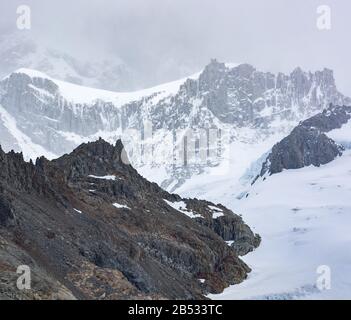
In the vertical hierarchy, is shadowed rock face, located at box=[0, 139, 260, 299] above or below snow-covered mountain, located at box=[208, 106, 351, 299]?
above

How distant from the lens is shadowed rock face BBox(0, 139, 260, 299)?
55312mm

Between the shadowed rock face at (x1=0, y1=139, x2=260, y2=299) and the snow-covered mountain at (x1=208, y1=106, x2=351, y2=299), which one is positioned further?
the snow-covered mountain at (x1=208, y1=106, x2=351, y2=299)

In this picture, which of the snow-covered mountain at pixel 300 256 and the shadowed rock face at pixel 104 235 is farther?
the snow-covered mountain at pixel 300 256

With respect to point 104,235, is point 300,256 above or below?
below

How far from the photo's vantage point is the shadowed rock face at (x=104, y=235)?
55312mm

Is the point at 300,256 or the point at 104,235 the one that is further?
the point at 300,256

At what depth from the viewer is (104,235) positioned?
74.2m

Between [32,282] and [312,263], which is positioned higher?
[32,282]

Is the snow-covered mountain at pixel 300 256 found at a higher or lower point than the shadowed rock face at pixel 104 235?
lower
